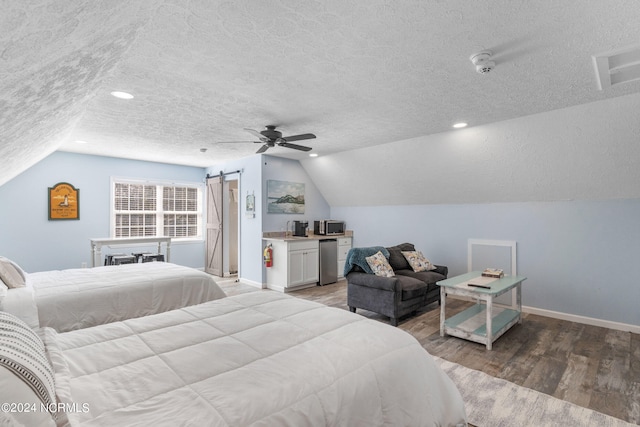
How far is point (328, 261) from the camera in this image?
6234 millimetres

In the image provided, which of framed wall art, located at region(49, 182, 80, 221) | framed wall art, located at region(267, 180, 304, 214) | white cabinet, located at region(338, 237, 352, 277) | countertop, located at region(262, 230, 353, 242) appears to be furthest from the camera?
white cabinet, located at region(338, 237, 352, 277)

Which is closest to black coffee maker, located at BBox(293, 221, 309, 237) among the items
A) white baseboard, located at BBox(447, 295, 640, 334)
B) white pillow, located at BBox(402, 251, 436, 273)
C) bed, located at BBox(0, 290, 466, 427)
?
white pillow, located at BBox(402, 251, 436, 273)

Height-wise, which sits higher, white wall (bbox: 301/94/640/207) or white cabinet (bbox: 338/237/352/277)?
white wall (bbox: 301/94/640/207)

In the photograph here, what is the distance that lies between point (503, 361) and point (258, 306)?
2.45 m

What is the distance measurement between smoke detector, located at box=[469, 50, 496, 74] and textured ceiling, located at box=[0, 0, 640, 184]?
0.05 m

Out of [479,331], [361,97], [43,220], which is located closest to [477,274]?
[479,331]

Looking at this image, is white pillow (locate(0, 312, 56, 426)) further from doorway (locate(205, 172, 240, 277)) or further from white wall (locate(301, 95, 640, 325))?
doorway (locate(205, 172, 240, 277))

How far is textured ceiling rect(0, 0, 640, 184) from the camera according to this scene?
55.1 inches

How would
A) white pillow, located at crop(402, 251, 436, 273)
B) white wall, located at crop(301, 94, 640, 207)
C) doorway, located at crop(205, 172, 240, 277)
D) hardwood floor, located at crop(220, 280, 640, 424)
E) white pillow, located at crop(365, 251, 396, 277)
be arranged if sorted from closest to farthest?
hardwood floor, located at crop(220, 280, 640, 424) < white wall, located at crop(301, 94, 640, 207) < white pillow, located at crop(365, 251, 396, 277) < white pillow, located at crop(402, 251, 436, 273) < doorway, located at crop(205, 172, 240, 277)

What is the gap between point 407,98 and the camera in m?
3.05

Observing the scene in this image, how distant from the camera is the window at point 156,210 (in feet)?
20.0

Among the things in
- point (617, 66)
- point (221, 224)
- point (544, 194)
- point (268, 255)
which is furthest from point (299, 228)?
point (617, 66)

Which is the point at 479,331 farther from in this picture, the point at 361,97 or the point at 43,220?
the point at 43,220

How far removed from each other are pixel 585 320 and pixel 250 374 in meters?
4.71
